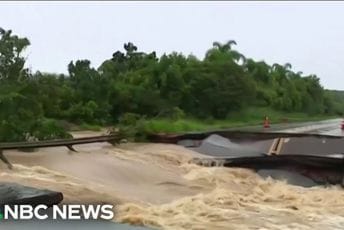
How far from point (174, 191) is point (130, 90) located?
870 inches

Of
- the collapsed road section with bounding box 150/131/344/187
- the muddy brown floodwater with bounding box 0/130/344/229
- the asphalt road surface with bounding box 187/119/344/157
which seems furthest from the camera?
the asphalt road surface with bounding box 187/119/344/157

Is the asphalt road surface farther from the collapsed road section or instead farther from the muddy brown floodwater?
the muddy brown floodwater

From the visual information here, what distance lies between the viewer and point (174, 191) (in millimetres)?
14359

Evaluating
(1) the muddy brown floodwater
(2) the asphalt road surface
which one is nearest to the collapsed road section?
(2) the asphalt road surface

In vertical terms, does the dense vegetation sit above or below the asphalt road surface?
above

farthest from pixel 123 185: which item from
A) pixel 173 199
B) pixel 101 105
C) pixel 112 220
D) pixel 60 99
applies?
pixel 101 105

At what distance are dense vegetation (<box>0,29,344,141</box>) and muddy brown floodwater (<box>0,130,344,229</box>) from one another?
101 inches

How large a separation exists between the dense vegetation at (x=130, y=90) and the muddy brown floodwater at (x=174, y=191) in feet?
8.44

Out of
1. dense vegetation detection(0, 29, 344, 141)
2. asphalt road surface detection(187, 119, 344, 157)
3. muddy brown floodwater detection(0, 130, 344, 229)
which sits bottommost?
muddy brown floodwater detection(0, 130, 344, 229)

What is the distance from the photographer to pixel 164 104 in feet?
127

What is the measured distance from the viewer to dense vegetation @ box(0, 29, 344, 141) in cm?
2152

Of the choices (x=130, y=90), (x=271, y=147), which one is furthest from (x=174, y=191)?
(x=130, y=90)

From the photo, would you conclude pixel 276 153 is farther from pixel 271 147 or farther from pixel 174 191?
pixel 174 191

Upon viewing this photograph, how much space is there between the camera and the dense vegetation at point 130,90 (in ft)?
70.6
